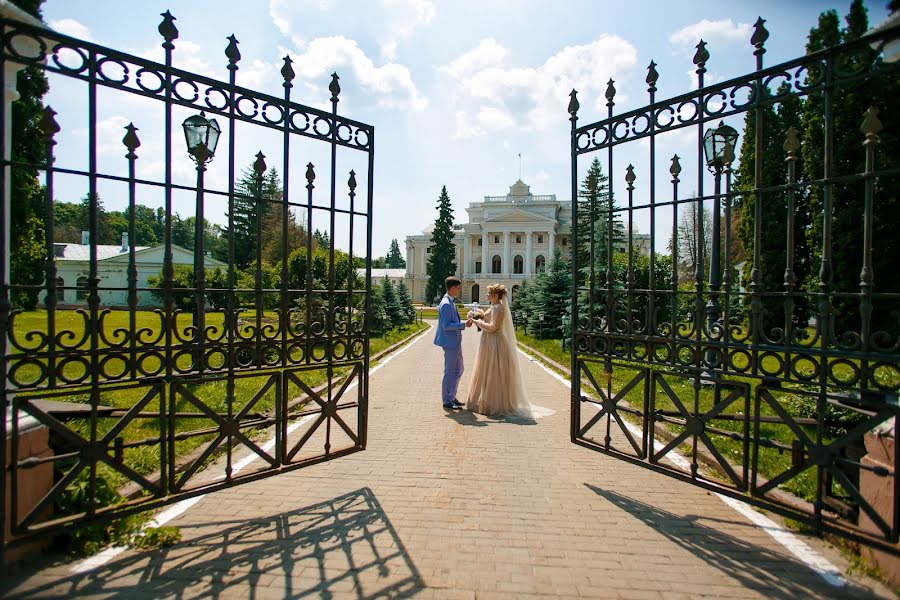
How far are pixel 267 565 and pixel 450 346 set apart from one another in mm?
5054

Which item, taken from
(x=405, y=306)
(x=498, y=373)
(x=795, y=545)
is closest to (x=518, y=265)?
(x=405, y=306)

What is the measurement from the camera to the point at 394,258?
117 m

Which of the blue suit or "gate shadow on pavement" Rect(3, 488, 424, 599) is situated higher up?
the blue suit

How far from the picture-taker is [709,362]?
4246 mm

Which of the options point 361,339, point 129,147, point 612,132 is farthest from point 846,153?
point 129,147

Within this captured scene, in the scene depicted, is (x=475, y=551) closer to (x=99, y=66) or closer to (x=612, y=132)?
(x=612, y=132)

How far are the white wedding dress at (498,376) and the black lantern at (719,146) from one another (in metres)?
3.86

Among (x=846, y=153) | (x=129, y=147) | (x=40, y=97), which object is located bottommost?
(x=129, y=147)

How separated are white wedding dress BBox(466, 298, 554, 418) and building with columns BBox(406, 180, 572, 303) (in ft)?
187

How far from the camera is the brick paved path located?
3.16 metres

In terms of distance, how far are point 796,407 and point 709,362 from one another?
4367mm

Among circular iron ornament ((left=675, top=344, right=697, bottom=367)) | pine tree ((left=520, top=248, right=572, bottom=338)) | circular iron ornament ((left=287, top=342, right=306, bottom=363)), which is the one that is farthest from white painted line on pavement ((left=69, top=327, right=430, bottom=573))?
pine tree ((left=520, top=248, right=572, bottom=338))

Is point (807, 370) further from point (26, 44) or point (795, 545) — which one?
point (26, 44)

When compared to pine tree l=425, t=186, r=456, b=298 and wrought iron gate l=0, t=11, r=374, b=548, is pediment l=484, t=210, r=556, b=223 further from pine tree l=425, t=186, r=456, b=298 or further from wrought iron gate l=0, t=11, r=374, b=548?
wrought iron gate l=0, t=11, r=374, b=548
